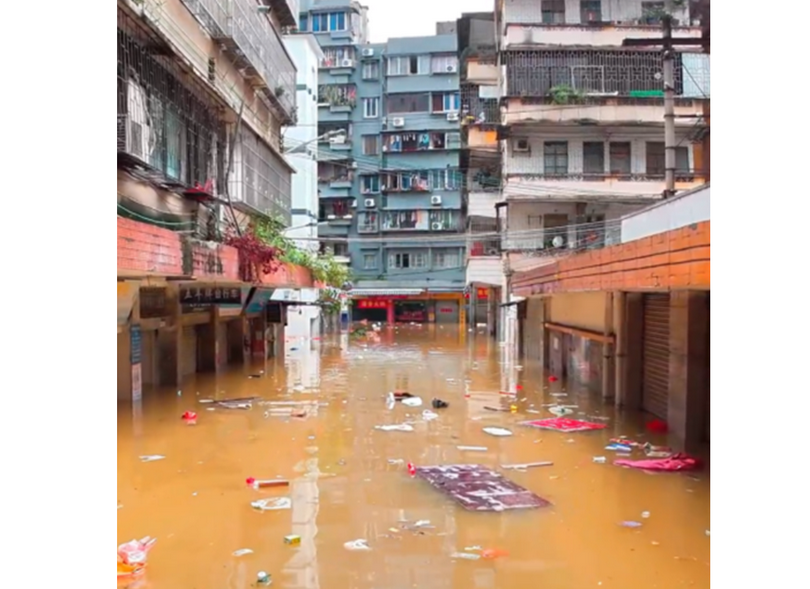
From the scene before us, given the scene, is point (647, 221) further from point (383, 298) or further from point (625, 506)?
point (383, 298)

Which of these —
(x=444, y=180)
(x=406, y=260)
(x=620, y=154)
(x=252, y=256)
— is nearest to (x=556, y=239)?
Answer: (x=620, y=154)

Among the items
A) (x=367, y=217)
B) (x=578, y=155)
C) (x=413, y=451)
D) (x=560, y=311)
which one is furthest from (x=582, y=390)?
(x=367, y=217)

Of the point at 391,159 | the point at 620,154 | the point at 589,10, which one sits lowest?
the point at 620,154

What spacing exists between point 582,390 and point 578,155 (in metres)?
13.9

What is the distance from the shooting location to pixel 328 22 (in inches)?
1988

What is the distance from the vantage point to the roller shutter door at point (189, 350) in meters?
18.0

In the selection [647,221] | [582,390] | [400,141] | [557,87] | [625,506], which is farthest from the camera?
[400,141]

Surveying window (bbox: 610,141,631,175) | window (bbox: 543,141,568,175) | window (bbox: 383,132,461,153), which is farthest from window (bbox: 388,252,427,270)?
window (bbox: 610,141,631,175)

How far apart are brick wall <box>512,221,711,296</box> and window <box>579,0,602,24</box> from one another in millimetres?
17504

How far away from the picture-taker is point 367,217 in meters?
50.1

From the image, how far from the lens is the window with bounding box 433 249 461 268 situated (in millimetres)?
49562

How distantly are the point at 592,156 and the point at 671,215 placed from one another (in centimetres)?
1733

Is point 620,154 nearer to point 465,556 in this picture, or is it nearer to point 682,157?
point 682,157
